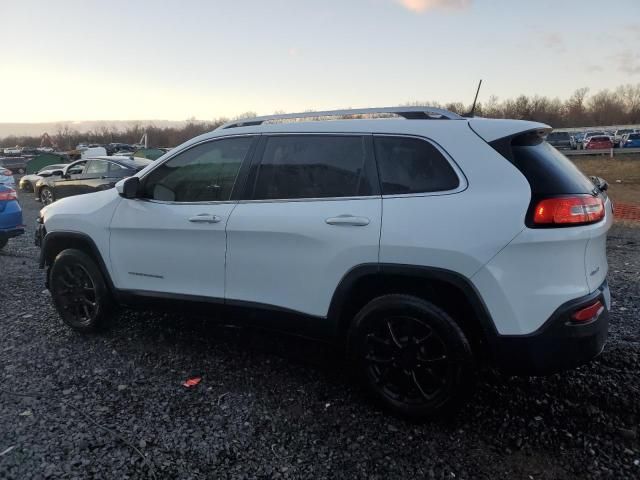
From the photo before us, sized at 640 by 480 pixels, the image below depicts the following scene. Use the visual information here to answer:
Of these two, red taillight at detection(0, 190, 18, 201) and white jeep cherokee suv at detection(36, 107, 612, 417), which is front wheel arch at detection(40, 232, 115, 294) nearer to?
white jeep cherokee suv at detection(36, 107, 612, 417)

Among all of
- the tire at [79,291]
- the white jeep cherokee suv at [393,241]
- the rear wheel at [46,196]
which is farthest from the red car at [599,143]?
the tire at [79,291]

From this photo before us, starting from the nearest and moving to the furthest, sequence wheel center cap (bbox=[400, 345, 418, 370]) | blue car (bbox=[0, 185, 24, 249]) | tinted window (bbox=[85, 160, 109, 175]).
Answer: wheel center cap (bbox=[400, 345, 418, 370]) < blue car (bbox=[0, 185, 24, 249]) < tinted window (bbox=[85, 160, 109, 175])

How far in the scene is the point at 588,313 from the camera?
2.58 metres

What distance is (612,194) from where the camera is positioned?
56.2ft

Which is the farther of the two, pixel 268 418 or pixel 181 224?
pixel 181 224

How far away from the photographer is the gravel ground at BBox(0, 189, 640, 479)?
2584 mm

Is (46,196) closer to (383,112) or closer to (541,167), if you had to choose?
(383,112)

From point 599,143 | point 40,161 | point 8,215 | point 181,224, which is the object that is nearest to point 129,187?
point 181,224

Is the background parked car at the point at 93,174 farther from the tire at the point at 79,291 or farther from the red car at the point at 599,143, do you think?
the red car at the point at 599,143

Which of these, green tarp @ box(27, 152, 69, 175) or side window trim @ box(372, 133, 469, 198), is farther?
green tarp @ box(27, 152, 69, 175)

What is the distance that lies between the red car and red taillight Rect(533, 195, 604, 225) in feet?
134

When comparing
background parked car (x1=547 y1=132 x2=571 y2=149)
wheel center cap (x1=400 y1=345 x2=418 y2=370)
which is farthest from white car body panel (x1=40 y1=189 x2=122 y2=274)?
background parked car (x1=547 y1=132 x2=571 y2=149)

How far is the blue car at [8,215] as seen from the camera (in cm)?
758

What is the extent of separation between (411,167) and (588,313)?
1.23 metres
